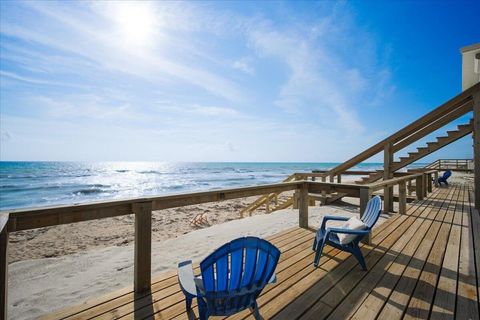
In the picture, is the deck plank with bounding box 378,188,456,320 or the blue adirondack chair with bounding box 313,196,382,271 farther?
the blue adirondack chair with bounding box 313,196,382,271

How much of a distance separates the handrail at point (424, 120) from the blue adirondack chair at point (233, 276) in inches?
265

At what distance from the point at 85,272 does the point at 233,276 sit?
11.1 feet

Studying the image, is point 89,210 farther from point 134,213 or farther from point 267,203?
point 267,203

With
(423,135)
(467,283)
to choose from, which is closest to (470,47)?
(423,135)

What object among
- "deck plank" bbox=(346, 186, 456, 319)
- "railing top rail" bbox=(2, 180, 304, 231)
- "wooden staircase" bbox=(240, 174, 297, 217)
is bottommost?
"wooden staircase" bbox=(240, 174, 297, 217)

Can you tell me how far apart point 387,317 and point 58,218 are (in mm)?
2779

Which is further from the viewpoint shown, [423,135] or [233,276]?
[423,135]

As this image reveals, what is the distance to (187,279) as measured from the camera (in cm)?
155

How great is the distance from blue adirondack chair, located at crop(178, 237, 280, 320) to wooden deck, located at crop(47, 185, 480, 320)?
0.52 m

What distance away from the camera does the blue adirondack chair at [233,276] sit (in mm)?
1340

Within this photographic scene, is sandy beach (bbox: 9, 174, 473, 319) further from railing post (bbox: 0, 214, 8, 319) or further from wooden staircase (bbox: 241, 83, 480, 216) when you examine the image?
wooden staircase (bbox: 241, 83, 480, 216)

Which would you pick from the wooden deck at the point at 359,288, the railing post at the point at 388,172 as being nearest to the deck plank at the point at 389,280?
the wooden deck at the point at 359,288

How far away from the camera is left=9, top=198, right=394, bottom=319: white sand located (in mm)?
2584

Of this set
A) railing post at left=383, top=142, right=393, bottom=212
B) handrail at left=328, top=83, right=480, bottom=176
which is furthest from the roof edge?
railing post at left=383, top=142, right=393, bottom=212
